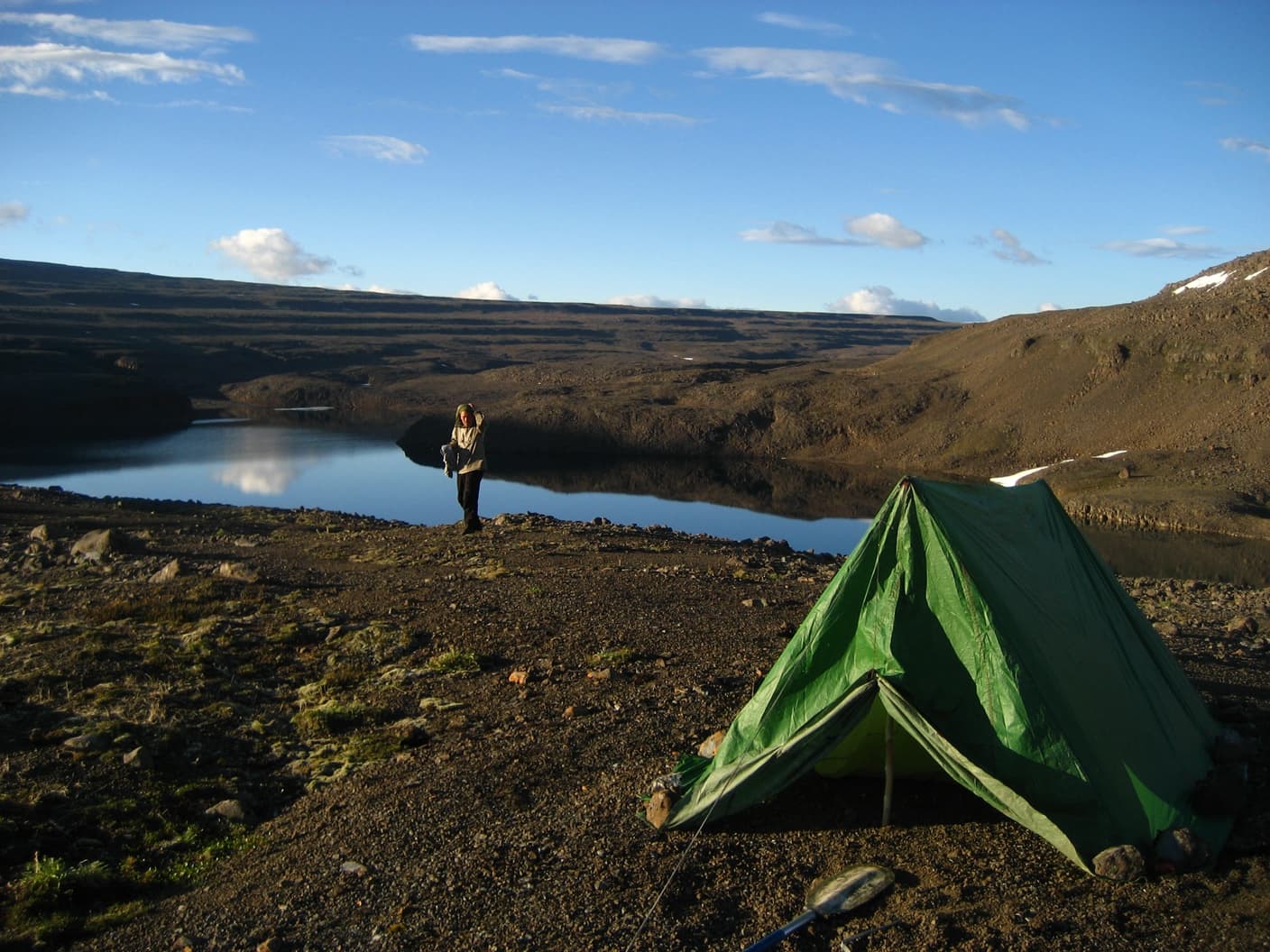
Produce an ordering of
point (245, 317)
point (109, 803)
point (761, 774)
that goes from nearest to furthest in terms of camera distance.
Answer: point (761, 774), point (109, 803), point (245, 317)

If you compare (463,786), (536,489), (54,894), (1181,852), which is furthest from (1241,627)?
(536,489)

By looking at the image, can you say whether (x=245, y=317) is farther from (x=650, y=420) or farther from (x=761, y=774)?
(x=761, y=774)

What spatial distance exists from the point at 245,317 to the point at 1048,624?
5416 inches

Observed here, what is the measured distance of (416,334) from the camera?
444 feet

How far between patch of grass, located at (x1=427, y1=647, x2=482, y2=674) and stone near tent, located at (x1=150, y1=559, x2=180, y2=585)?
5647 mm

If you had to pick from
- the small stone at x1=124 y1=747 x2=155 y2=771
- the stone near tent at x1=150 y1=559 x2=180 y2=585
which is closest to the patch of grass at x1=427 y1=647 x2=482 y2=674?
the small stone at x1=124 y1=747 x2=155 y2=771

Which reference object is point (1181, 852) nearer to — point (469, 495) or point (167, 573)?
point (469, 495)

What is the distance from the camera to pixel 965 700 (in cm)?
605

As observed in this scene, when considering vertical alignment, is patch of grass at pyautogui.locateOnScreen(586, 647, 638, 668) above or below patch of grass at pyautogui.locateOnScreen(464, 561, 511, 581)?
above

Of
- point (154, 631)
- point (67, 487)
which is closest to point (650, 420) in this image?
point (67, 487)

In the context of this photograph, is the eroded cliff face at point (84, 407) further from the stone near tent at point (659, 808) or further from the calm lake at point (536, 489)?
the stone near tent at point (659, 808)

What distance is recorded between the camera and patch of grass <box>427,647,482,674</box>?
9.91 metres

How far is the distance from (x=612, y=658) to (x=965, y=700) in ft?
13.9

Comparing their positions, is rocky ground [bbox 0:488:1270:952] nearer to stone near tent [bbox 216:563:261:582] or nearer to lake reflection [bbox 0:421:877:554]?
stone near tent [bbox 216:563:261:582]
